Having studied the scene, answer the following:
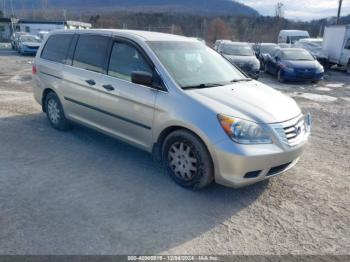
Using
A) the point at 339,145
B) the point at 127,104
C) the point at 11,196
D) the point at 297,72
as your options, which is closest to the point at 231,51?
the point at 297,72

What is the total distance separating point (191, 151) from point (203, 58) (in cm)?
159

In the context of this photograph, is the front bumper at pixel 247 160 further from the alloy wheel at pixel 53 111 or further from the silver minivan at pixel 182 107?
the alloy wheel at pixel 53 111

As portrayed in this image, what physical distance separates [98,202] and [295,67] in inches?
457

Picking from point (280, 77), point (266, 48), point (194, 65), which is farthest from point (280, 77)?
point (194, 65)

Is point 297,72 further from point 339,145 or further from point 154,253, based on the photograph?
point 154,253

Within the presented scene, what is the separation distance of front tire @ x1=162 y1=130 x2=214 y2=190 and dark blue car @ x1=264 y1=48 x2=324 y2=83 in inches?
418

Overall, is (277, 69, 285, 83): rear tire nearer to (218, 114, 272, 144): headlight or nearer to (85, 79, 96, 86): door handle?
(85, 79, 96, 86): door handle

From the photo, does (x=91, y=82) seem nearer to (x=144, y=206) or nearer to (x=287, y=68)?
(x=144, y=206)

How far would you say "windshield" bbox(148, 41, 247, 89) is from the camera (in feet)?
13.5

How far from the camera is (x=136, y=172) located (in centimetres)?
434

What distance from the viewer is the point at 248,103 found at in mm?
3773

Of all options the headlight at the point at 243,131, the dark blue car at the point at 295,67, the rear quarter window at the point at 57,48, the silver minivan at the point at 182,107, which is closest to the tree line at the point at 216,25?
the dark blue car at the point at 295,67

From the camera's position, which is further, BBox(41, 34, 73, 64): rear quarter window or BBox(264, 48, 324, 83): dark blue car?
BBox(264, 48, 324, 83): dark blue car

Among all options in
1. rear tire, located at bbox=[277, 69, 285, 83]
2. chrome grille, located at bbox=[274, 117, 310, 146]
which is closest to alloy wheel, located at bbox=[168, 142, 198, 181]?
chrome grille, located at bbox=[274, 117, 310, 146]
